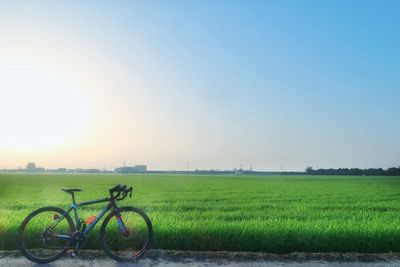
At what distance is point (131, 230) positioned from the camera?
26.9 ft

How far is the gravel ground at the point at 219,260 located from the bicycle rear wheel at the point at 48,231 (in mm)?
174

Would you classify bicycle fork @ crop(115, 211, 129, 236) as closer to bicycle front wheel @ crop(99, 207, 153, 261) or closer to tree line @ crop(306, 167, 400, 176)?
bicycle front wheel @ crop(99, 207, 153, 261)

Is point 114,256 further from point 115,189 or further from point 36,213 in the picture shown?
point 36,213

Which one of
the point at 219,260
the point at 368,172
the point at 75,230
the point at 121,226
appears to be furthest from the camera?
the point at 368,172

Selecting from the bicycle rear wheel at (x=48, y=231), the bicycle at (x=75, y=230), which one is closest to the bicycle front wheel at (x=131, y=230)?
the bicycle at (x=75, y=230)

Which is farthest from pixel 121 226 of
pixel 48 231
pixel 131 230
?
pixel 48 231

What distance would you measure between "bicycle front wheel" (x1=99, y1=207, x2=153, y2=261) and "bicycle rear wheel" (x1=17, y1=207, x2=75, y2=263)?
708 millimetres

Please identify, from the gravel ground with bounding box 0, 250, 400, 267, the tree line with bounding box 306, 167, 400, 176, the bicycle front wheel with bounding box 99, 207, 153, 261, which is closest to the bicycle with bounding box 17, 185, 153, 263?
the bicycle front wheel with bounding box 99, 207, 153, 261

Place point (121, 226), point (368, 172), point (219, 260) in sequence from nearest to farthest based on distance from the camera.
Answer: point (219, 260) → point (121, 226) → point (368, 172)

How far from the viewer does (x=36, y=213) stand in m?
7.99

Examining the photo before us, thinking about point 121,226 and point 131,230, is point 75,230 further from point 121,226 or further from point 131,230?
point 131,230

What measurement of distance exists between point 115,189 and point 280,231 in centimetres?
440

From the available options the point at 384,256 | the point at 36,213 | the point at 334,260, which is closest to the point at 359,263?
the point at 334,260

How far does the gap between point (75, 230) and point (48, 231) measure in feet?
1.67
